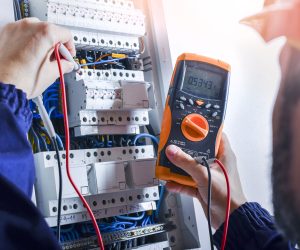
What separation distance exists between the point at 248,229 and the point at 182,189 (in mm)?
209

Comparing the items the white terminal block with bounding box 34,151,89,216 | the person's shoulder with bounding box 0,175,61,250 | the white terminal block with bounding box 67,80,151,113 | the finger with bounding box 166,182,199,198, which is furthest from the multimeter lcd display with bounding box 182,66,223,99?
the person's shoulder with bounding box 0,175,61,250

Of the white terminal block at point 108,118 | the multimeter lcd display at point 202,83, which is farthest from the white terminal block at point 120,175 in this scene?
the multimeter lcd display at point 202,83

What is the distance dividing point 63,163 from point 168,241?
1.29 feet

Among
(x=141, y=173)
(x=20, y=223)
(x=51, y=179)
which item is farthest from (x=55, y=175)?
(x=20, y=223)

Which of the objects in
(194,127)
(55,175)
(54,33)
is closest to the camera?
(54,33)

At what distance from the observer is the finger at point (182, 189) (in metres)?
1.16

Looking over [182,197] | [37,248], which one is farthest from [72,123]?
[37,248]

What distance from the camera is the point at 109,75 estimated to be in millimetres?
1217

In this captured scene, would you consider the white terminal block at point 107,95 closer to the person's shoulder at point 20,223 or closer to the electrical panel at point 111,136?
the electrical panel at point 111,136

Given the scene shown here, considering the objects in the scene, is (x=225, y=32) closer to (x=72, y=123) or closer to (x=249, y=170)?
→ (x=249, y=170)

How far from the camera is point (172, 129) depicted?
1130 mm

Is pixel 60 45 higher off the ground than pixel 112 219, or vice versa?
pixel 60 45

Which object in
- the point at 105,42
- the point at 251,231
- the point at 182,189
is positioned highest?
the point at 105,42

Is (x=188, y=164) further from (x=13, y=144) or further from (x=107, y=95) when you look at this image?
(x=13, y=144)
